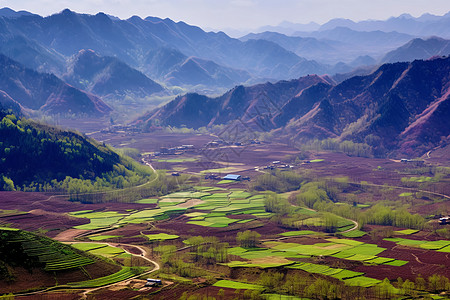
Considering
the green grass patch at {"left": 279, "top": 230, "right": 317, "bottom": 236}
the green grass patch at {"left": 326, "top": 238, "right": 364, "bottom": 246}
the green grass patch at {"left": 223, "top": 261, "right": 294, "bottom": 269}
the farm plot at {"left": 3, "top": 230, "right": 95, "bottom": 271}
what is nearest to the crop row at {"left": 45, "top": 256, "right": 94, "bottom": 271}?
the farm plot at {"left": 3, "top": 230, "right": 95, "bottom": 271}

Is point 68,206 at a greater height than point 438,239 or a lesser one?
greater

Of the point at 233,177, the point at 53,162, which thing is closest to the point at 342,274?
the point at 233,177

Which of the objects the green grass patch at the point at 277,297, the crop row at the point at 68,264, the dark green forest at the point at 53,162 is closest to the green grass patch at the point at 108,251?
the crop row at the point at 68,264

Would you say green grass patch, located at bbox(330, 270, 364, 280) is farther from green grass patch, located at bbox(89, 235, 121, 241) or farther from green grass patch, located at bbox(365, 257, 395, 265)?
green grass patch, located at bbox(89, 235, 121, 241)

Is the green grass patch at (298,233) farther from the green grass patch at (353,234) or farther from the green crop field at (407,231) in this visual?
the green crop field at (407,231)

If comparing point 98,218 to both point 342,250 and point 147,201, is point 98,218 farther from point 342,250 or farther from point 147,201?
point 342,250

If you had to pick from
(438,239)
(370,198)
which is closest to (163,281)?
(438,239)

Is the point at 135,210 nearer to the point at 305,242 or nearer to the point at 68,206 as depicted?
the point at 68,206

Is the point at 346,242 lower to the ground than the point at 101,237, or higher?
lower
